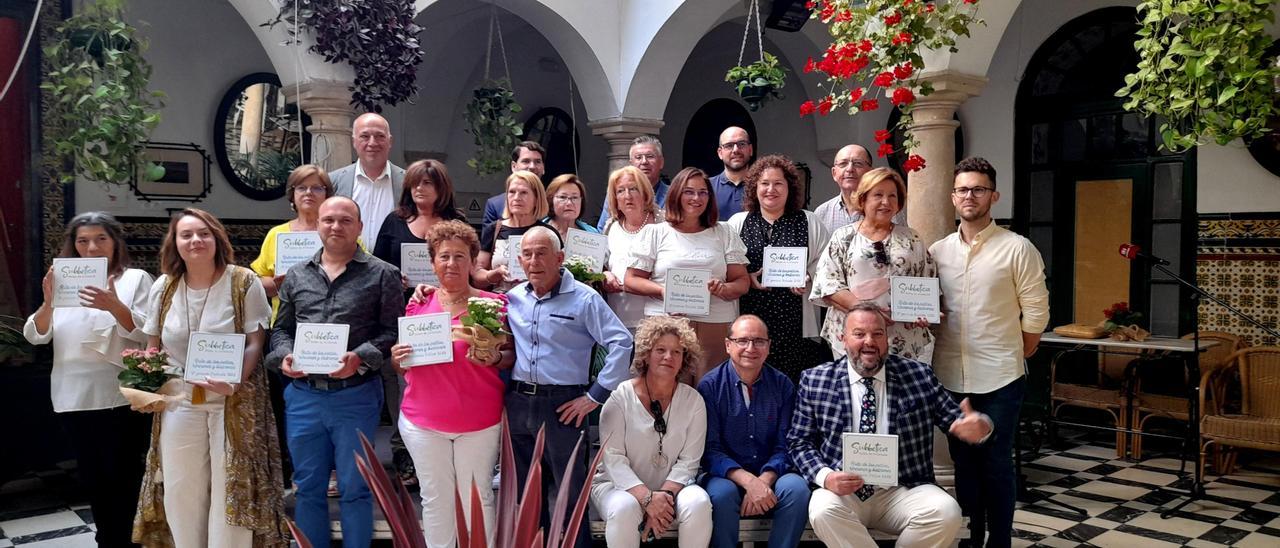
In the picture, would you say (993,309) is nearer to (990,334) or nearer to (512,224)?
(990,334)

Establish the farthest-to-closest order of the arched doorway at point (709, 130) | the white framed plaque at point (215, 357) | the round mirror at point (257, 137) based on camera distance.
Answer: the arched doorway at point (709, 130), the round mirror at point (257, 137), the white framed plaque at point (215, 357)

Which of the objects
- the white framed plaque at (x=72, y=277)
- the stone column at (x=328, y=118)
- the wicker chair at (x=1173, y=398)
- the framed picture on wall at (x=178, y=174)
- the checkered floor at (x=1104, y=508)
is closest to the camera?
the white framed plaque at (x=72, y=277)

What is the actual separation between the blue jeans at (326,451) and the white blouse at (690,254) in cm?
131

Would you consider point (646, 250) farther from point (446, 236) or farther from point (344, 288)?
point (344, 288)

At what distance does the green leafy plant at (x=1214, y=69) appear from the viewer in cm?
320

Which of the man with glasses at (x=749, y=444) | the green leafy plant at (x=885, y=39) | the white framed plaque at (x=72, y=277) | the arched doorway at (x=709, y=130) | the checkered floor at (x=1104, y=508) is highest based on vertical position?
the arched doorway at (x=709, y=130)

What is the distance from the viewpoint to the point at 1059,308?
7379 mm

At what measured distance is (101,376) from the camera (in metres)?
3.93

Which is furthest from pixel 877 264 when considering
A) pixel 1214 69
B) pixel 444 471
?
pixel 444 471

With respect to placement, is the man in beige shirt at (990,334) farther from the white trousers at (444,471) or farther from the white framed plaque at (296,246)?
the white framed plaque at (296,246)

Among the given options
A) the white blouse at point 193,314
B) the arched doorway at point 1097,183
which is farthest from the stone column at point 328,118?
the arched doorway at point 1097,183

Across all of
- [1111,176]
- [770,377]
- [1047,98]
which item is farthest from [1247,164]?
[770,377]

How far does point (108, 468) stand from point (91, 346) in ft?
1.76

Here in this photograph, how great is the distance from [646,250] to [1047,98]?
4900 millimetres
